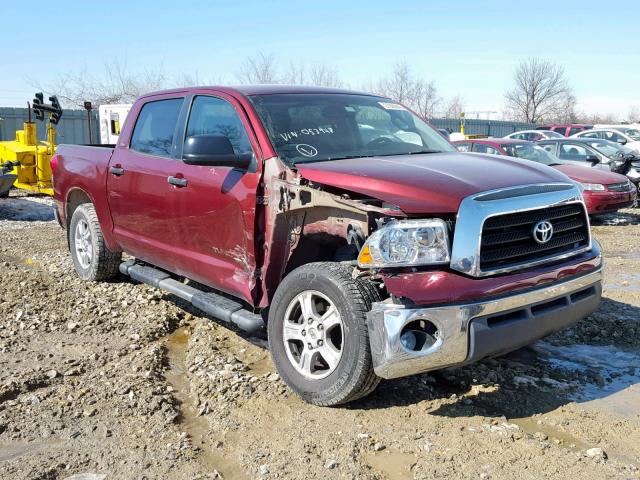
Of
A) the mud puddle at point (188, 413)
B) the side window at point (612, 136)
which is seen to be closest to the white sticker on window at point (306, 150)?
the mud puddle at point (188, 413)

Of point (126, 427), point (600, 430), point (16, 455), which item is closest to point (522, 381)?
point (600, 430)

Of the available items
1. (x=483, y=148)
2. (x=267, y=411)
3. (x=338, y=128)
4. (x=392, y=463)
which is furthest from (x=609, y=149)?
Result: (x=392, y=463)

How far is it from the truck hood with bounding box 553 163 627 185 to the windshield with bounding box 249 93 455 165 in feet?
22.4

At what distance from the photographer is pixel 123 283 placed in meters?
6.61

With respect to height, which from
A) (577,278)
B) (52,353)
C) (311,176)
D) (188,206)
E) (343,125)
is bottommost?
(52,353)

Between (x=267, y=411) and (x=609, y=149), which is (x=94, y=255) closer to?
(x=267, y=411)

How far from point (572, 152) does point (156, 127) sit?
34.9 ft

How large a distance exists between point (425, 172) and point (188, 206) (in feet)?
6.13

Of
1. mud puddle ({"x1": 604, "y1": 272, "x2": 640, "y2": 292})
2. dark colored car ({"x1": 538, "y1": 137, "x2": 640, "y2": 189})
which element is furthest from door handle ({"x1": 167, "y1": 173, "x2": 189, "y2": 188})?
dark colored car ({"x1": 538, "y1": 137, "x2": 640, "y2": 189})

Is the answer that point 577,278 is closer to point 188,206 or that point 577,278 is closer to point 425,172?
point 425,172

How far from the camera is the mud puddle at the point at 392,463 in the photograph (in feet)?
9.84

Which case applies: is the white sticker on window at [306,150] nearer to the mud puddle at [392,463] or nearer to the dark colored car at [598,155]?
the mud puddle at [392,463]

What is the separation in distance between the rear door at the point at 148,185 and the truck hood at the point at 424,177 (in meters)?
1.52

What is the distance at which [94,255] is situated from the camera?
637cm
